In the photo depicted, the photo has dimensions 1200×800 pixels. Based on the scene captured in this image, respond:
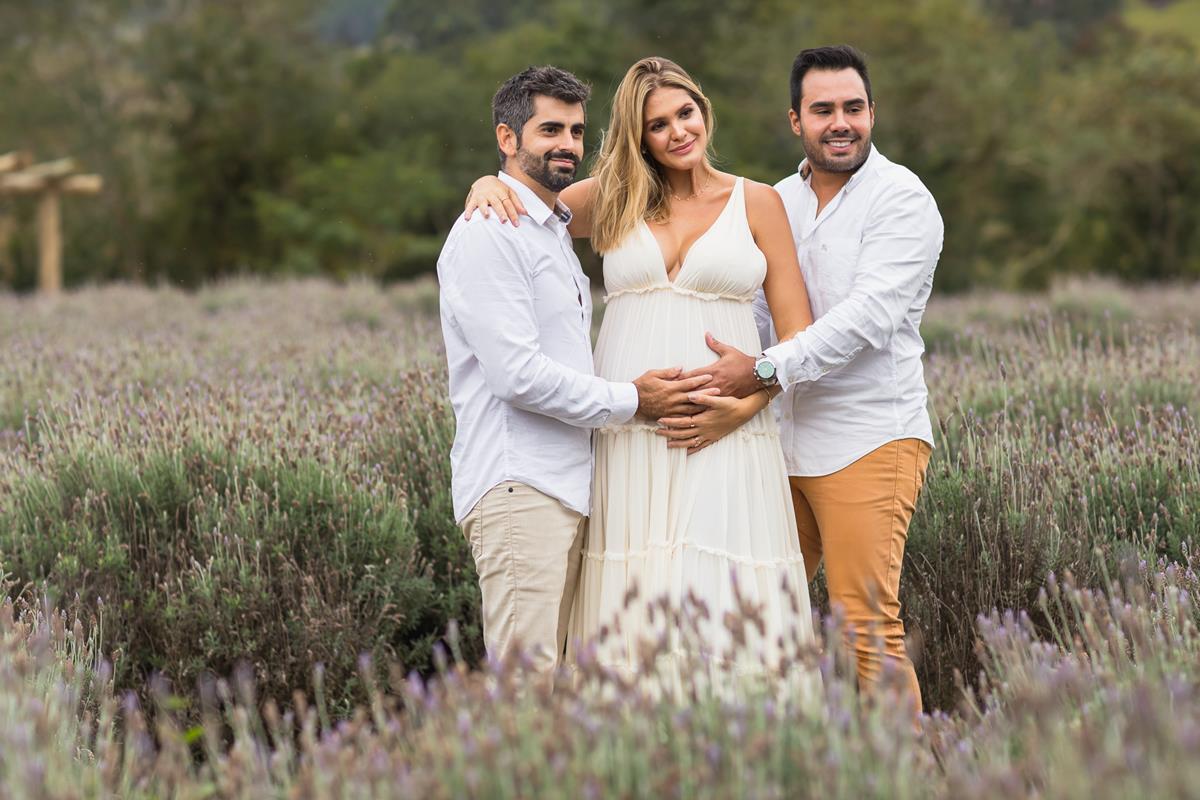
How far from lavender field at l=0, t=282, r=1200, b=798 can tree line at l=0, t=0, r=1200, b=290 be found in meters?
22.7

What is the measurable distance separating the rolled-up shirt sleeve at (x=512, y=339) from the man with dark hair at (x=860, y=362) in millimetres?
410

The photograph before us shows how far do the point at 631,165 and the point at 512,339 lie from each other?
70 cm

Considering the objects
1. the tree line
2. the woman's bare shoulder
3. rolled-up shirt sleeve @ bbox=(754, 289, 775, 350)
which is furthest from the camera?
the tree line

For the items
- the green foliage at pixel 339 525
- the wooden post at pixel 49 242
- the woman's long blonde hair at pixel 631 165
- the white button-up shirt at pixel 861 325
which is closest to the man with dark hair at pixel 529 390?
the woman's long blonde hair at pixel 631 165

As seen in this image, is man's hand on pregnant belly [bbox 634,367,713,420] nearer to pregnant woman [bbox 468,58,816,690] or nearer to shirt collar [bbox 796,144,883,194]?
pregnant woman [bbox 468,58,816,690]

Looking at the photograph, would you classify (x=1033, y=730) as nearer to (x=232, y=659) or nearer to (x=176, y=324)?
(x=232, y=659)

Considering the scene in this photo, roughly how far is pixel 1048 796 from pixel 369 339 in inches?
281

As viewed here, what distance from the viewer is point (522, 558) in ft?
11.6

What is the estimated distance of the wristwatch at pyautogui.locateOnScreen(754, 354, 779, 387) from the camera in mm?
3590

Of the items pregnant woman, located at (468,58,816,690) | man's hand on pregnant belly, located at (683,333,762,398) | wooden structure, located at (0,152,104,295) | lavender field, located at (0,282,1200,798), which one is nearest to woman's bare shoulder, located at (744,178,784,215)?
pregnant woman, located at (468,58,816,690)

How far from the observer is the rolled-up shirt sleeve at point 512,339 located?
3.40 m

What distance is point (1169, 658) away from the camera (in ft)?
9.62

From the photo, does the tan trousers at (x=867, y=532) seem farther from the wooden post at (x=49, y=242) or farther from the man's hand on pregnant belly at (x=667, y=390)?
the wooden post at (x=49, y=242)

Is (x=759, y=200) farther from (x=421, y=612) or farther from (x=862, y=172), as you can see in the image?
(x=421, y=612)
